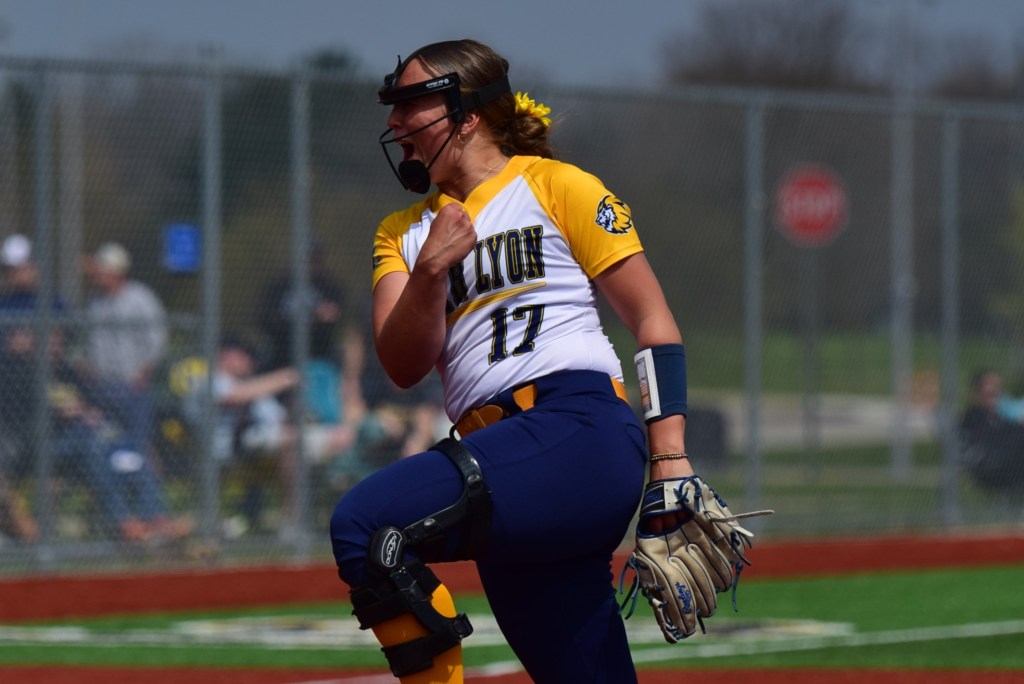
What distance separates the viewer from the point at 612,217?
382 centimetres

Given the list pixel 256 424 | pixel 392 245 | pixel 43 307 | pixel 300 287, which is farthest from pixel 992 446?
pixel 392 245

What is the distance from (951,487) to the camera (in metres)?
13.7

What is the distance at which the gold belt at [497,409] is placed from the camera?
3.76m

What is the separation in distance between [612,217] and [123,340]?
7428 mm

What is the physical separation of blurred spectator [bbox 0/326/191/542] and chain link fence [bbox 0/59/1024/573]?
15 mm

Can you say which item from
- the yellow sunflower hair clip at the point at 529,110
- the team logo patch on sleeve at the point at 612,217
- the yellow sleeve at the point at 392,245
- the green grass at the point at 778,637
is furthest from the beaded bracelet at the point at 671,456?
the green grass at the point at 778,637

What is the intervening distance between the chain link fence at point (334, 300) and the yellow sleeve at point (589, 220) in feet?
17.4

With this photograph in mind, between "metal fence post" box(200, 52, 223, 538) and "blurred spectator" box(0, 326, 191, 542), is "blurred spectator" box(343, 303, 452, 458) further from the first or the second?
"blurred spectator" box(0, 326, 191, 542)

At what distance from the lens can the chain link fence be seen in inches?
418

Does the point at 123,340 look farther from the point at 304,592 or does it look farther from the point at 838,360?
the point at 838,360

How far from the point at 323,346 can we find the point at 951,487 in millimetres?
5628

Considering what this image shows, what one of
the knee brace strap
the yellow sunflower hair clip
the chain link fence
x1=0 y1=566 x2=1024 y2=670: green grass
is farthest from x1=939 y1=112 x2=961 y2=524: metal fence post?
the knee brace strap

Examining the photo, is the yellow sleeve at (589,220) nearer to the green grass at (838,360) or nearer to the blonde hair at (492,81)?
the blonde hair at (492,81)

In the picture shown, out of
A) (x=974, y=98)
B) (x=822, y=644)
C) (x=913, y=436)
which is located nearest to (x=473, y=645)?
(x=822, y=644)
